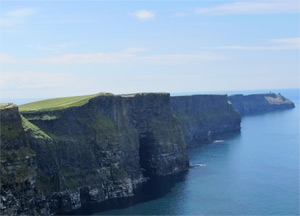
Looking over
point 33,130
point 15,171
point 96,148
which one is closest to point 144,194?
point 96,148

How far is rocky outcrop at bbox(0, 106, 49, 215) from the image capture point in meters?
80.2

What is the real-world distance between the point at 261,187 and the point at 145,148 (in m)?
47.7

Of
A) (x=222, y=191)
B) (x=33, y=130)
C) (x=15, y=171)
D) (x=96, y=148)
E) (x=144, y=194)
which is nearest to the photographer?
(x=15, y=171)

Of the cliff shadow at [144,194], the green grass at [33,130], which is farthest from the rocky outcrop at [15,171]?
the cliff shadow at [144,194]

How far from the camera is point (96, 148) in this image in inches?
4658

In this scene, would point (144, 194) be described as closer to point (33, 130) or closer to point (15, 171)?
point (33, 130)

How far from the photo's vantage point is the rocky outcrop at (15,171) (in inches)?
3159

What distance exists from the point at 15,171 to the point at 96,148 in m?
38.0

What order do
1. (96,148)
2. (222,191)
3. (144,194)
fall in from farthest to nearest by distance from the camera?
(222,191) < (144,194) < (96,148)

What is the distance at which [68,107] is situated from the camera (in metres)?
118

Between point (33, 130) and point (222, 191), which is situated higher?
point (33, 130)

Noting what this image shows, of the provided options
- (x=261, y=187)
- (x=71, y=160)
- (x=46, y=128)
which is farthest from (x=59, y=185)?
(x=261, y=187)

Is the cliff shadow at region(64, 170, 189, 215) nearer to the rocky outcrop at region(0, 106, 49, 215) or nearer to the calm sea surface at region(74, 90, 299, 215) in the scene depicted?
Result: the calm sea surface at region(74, 90, 299, 215)

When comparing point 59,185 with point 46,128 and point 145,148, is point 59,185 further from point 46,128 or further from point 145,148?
point 145,148
